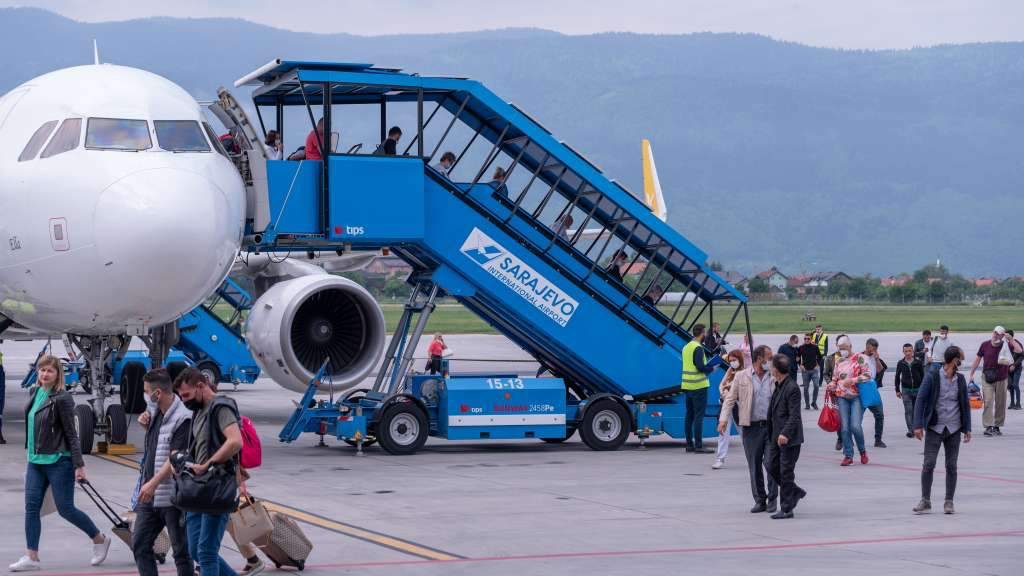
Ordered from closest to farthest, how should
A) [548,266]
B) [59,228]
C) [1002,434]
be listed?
[59,228] < [548,266] < [1002,434]

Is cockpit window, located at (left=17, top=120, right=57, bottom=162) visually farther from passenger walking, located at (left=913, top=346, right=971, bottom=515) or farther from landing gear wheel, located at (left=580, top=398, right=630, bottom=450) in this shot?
passenger walking, located at (left=913, top=346, right=971, bottom=515)

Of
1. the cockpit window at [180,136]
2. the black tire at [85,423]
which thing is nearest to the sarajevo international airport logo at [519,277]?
the cockpit window at [180,136]

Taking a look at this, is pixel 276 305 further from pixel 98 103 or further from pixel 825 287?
pixel 825 287

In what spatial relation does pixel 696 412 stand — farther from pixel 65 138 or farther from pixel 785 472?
pixel 65 138

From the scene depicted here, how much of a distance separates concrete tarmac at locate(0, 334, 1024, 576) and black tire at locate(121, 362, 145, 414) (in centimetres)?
175

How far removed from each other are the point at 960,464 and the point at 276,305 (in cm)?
946

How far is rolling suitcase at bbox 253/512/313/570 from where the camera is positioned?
10.2m

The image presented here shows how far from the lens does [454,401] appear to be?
62.1 feet

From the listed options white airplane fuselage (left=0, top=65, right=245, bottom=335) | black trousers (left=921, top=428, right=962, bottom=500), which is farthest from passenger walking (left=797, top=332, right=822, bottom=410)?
white airplane fuselage (left=0, top=65, right=245, bottom=335)

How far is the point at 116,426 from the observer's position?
60.1 feet

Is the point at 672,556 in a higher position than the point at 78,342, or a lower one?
lower

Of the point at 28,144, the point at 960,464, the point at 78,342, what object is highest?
the point at 28,144

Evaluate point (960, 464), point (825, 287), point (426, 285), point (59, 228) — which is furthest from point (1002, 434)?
point (825, 287)

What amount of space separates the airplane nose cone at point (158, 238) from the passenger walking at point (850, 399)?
8.07m
